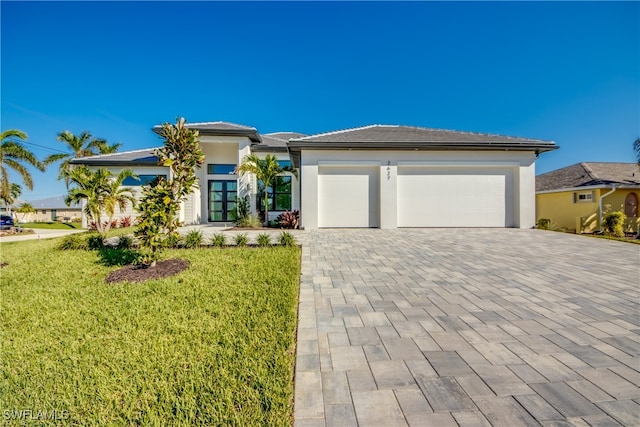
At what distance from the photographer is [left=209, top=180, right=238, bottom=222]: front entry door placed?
47.0 feet

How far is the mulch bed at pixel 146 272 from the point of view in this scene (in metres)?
4.76

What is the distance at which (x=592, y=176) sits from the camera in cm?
1523

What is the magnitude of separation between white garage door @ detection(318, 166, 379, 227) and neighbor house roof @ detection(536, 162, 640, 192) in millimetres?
13743

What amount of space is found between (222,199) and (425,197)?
10998 millimetres

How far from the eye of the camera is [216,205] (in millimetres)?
14398

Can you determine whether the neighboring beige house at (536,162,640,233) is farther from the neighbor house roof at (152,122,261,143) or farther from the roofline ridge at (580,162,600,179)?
the neighbor house roof at (152,122,261,143)

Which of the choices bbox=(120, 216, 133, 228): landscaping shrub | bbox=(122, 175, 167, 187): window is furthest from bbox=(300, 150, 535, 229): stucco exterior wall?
bbox=(120, 216, 133, 228): landscaping shrub

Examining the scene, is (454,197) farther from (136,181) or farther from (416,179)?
(136,181)

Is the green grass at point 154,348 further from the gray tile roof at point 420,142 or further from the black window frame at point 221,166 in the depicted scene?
the black window frame at point 221,166

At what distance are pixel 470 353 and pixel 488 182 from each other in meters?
10.9

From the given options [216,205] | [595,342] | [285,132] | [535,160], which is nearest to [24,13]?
[216,205]

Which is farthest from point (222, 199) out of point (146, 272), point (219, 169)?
point (146, 272)

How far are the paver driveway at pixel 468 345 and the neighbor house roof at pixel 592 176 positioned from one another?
13.9m

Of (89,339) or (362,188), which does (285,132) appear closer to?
(362,188)
